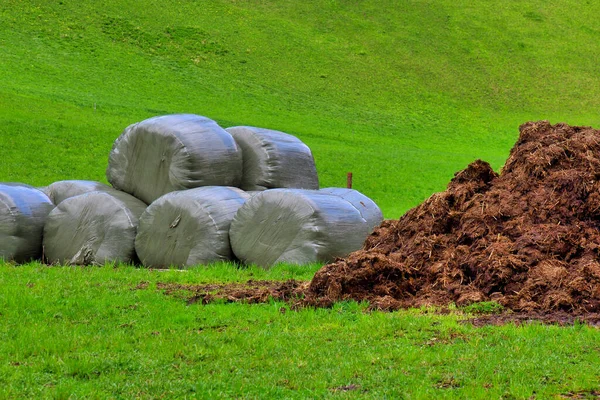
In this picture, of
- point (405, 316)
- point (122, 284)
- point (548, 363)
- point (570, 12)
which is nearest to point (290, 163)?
point (122, 284)

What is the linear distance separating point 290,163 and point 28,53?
1673 inches

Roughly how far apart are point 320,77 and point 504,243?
52368mm

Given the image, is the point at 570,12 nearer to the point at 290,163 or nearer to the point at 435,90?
the point at 435,90

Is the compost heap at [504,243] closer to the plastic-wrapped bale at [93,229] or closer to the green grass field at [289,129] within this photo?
the green grass field at [289,129]

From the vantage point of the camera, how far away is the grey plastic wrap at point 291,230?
1297cm

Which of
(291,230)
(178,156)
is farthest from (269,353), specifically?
(178,156)

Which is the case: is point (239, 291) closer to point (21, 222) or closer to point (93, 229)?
point (93, 229)

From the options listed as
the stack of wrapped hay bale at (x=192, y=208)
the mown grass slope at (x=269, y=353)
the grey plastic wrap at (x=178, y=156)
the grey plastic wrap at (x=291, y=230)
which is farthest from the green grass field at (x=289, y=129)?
the grey plastic wrap at (x=178, y=156)

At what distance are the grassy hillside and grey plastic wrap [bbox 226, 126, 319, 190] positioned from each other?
1603 centimetres

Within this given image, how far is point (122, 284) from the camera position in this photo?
442 inches

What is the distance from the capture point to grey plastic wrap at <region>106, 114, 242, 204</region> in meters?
14.1

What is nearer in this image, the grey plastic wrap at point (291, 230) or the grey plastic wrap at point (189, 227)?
the grey plastic wrap at point (291, 230)

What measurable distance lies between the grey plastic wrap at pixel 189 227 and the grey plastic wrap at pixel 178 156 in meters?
0.39

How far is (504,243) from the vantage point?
392 inches
